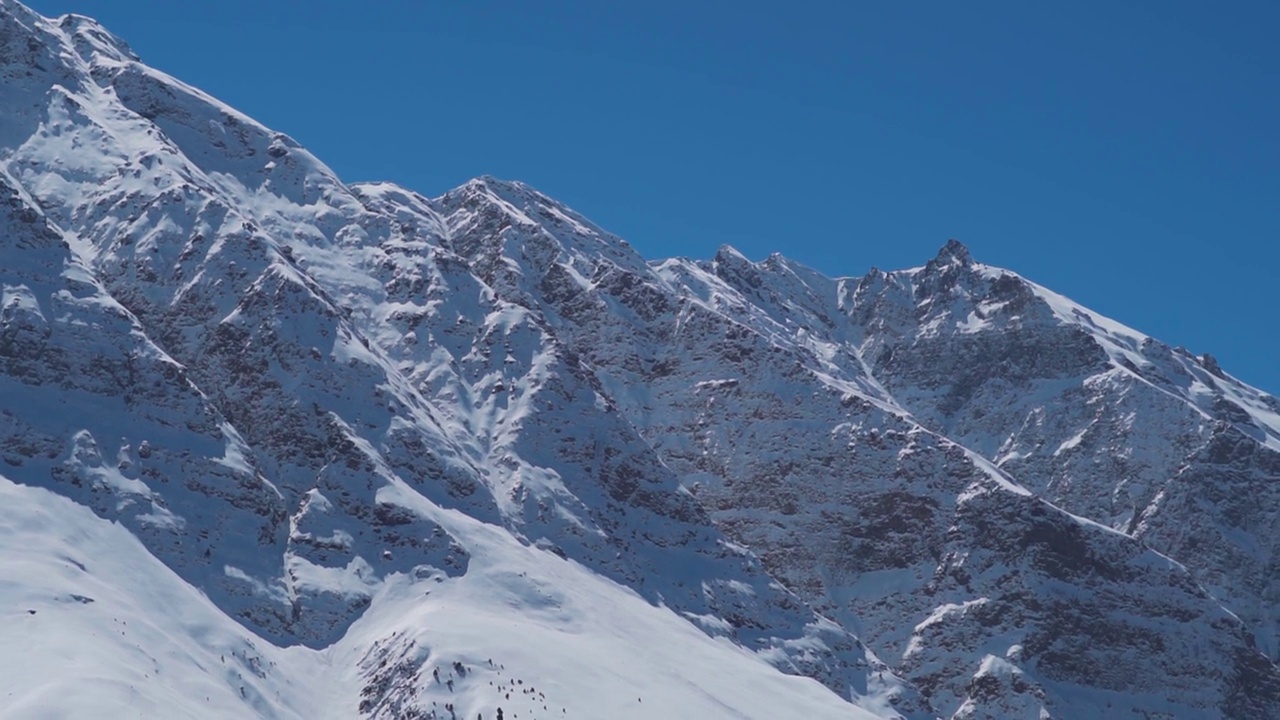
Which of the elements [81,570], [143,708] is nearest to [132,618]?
[81,570]

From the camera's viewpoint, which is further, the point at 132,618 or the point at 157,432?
the point at 157,432

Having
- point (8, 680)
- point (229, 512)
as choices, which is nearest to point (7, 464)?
point (229, 512)

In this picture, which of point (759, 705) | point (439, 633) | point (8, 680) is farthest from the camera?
point (759, 705)

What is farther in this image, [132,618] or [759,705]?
[759,705]

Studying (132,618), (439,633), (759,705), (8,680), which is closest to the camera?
(8,680)

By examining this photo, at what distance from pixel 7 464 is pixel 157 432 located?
17452 millimetres

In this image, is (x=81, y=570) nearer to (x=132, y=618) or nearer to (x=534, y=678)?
(x=132, y=618)

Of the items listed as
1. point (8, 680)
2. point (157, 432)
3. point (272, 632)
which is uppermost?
point (157, 432)

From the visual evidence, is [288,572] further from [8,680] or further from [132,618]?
[8,680]

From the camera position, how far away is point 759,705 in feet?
609

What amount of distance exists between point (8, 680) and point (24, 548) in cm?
2685

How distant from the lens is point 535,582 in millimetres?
197250

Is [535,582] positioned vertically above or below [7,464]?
above

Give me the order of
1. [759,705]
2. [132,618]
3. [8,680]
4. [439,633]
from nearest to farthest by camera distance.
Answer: [8,680], [132,618], [439,633], [759,705]
